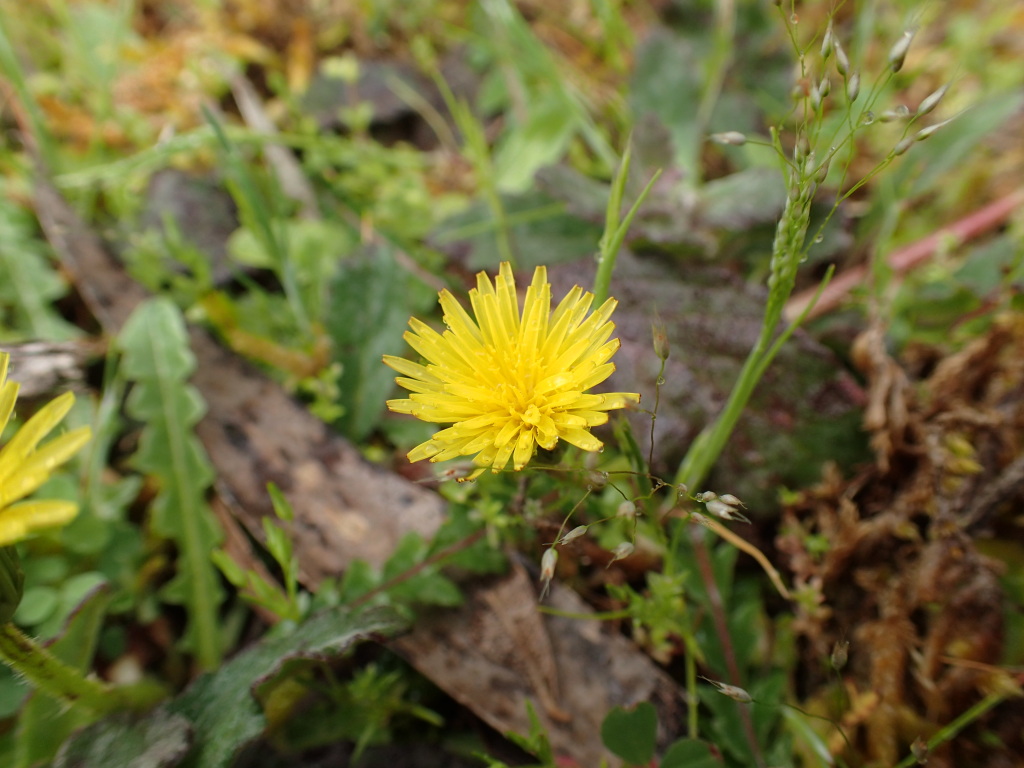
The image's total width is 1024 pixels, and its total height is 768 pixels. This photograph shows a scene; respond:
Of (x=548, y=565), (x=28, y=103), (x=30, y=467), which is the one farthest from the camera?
(x=28, y=103)

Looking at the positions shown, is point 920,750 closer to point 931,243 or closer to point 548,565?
point 548,565

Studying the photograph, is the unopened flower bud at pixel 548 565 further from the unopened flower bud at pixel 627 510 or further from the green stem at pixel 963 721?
the green stem at pixel 963 721

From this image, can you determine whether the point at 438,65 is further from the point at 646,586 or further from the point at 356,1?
the point at 646,586

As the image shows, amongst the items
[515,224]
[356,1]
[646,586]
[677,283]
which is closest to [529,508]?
[646,586]

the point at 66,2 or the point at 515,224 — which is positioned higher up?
the point at 66,2

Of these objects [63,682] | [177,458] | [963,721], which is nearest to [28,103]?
[177,458]

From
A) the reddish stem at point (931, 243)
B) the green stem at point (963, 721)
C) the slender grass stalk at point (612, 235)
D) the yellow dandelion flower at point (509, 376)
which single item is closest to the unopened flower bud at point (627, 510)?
the yellow dandelion flower at point (509, 376)
